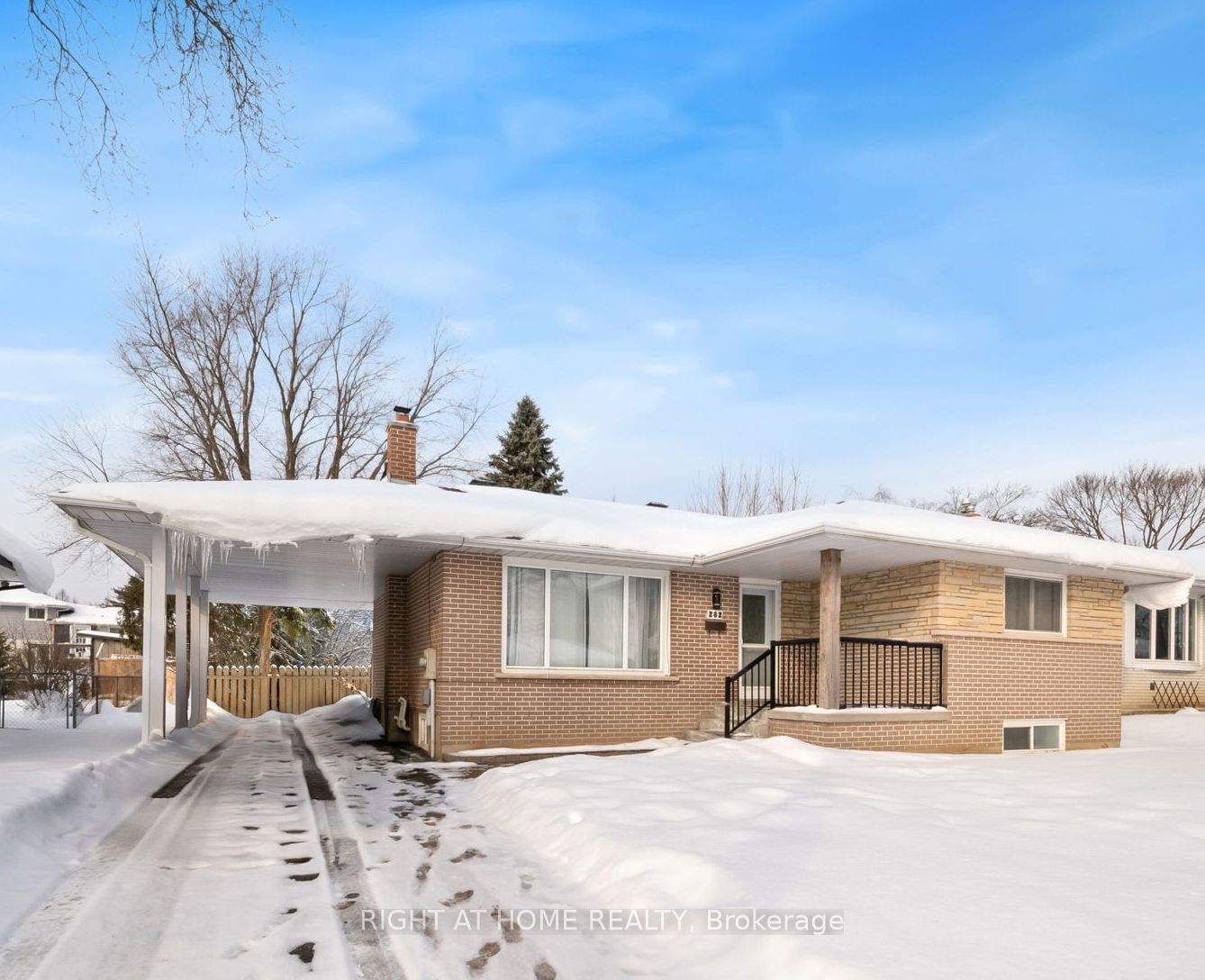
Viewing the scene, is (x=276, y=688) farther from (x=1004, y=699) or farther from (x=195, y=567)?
(x=1004, y=699)

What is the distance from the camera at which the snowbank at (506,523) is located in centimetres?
962

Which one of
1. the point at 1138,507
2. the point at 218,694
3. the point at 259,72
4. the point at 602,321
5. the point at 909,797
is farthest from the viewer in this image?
the point at 1138,507

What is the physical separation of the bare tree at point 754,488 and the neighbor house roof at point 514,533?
22113 millimetres

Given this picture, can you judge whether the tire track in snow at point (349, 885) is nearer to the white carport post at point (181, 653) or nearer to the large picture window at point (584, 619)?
the large picture window at point (584, 619)

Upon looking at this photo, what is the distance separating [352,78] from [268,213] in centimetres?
157

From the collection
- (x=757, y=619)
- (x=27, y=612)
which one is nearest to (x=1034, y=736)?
(x=757, y=619)

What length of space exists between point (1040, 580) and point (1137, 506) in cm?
2754

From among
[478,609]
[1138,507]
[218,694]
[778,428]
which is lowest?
[218,694]

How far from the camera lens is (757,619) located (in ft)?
44.5

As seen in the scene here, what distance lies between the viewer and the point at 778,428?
35.5 meters

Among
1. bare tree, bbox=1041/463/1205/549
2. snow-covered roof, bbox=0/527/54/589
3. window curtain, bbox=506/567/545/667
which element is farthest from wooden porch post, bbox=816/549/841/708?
bare tree, bbox=1041/463/1205/549

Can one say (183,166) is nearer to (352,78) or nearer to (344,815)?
(352,78)

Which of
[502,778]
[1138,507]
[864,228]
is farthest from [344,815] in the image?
[1138,507]

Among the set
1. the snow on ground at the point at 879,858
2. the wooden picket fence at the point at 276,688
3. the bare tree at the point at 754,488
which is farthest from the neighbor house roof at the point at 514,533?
the bare tree at the point at 754,488
